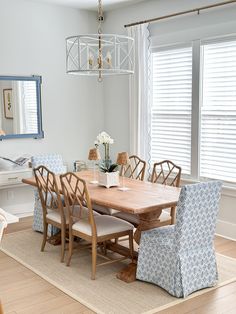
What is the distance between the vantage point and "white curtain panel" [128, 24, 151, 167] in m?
5.82

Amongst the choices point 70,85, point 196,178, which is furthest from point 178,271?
point 70,85

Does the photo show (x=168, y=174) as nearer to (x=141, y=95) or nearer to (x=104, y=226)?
(x=104, y=226)

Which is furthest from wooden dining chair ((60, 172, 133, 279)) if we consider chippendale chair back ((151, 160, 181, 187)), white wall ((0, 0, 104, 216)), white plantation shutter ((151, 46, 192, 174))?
white wall ((0, 0, 104, 216))

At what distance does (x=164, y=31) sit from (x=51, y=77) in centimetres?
173

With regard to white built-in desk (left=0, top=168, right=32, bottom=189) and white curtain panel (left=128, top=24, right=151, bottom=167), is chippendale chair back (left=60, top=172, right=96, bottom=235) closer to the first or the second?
white built-in desk (left=0, top=168, right=32, bottom=189)

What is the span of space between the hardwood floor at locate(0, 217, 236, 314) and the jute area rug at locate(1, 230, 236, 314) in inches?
2.6

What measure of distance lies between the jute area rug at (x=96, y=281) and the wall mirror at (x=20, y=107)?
168 cm

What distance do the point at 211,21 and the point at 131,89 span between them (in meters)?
1.51

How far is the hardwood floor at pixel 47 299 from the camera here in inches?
129

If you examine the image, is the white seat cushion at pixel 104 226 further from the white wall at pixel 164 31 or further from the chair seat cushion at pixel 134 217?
the white wall at pixel 164 31

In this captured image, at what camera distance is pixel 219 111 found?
5.04m

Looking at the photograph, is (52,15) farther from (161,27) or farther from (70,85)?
(161,27)

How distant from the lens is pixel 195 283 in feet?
11.7

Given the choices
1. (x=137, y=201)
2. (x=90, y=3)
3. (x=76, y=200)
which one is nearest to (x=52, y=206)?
(x=76, y=200)
